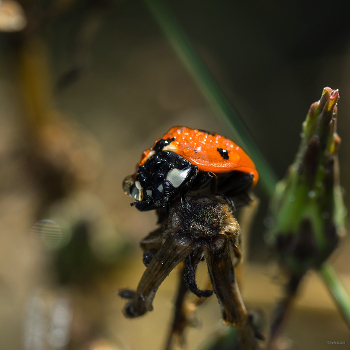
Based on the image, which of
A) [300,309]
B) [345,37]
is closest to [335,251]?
[300,309]

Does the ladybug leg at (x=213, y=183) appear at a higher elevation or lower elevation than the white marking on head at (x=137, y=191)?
lower

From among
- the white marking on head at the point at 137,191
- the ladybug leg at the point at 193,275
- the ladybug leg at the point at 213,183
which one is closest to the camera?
the ladybug leg at the point at 193,275

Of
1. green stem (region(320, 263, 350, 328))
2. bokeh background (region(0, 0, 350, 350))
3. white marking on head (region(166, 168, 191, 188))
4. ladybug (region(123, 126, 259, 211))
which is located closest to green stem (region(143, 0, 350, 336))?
green stem (region(320, 263, 350, 328))

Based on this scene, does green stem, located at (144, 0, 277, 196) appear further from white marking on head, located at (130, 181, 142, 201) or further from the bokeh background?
white marking on head, located at (130, 181, 142, 201)

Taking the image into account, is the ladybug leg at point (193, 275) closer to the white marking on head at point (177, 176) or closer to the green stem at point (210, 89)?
the white marking on head at point (177, 176)

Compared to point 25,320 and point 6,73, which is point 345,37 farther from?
point 25,320

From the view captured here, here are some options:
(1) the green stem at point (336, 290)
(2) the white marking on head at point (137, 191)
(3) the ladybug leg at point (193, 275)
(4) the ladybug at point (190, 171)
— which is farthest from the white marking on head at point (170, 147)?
(1) the green stem at point (336, 290)

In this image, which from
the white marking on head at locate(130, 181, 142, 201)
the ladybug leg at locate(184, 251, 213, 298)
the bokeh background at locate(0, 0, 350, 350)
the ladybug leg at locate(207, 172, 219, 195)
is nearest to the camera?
the ladybug leg at locate(184, 251, 213, 298)
